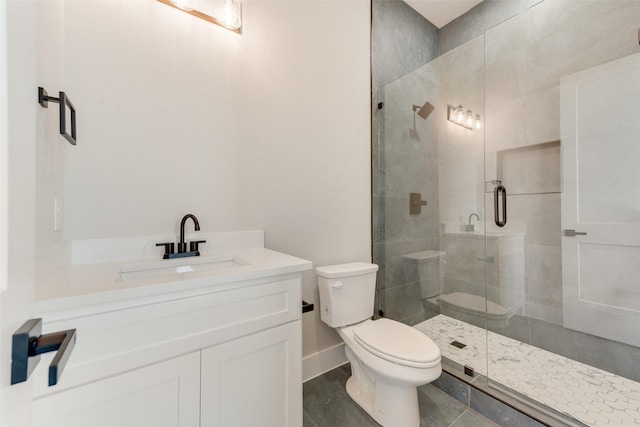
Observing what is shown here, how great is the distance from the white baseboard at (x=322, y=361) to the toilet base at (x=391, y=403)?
0.35 m

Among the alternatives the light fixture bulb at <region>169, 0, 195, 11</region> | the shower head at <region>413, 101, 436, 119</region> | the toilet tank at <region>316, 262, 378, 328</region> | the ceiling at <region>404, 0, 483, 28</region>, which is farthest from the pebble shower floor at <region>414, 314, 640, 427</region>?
the ceiling at <region>404, 0, 483, 28</region>

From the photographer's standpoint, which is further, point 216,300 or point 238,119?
point 238,119

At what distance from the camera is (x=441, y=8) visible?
95.0 inches

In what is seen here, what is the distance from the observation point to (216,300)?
89 cm

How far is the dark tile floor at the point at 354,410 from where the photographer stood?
1.40 metres

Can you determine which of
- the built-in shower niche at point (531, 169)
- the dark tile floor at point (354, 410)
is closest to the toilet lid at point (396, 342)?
the dark tile floor at point (354, 410)

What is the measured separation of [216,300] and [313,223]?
3.11 feet

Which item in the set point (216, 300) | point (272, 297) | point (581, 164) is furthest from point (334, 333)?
point (581, 164)

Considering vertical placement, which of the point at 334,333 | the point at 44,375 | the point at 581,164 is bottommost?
the point at 334,333

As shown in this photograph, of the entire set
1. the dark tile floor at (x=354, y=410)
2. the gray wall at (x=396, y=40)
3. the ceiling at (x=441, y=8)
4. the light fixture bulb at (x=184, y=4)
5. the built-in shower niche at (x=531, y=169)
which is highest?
the ceiling at (x=441, y=8)

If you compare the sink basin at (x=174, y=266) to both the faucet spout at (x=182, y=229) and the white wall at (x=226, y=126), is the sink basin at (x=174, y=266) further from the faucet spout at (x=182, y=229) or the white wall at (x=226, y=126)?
the white wall at (x=226, y=126)

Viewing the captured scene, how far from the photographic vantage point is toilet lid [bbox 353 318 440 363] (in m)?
1.26

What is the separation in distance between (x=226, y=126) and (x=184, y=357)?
1.11 m

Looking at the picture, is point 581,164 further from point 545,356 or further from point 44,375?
point 44,375
